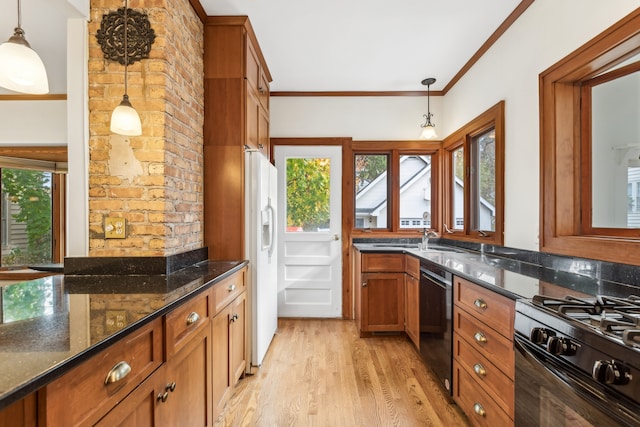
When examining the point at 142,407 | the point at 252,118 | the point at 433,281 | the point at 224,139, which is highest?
the point at 252,118

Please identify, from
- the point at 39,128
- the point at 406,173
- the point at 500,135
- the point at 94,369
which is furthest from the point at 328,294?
the point at 39,128

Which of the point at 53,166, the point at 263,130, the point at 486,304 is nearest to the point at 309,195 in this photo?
the point at 263,130

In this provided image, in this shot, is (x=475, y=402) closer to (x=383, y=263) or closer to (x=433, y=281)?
(x=433, y=281)

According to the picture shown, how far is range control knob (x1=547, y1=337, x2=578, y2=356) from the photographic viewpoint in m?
0.96

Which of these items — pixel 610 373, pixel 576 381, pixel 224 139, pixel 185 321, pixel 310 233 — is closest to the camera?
pixel 610 373

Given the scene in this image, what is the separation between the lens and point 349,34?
8.82ft

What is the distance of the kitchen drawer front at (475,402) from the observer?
1537 mm

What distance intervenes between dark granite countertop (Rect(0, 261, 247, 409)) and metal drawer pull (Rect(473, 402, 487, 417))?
154 centimetres

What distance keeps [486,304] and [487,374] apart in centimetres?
35

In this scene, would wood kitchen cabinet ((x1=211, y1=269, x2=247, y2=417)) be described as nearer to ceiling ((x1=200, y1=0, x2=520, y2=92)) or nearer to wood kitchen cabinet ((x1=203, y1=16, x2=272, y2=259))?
wood kitchen cabinet ((x1=203, y1=16, x2=272, y2=259))

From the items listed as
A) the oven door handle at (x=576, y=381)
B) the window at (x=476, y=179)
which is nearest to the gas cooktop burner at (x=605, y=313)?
the oven door handle at (x=576, y=381)

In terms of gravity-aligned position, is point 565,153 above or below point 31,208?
above

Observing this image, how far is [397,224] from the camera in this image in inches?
155

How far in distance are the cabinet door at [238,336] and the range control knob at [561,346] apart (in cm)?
170
